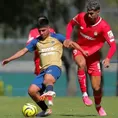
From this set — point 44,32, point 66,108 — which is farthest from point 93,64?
point 66,108

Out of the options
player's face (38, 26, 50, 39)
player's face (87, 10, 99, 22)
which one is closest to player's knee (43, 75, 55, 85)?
player's face (38, 26, 50, 39)

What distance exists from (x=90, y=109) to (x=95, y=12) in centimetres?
352

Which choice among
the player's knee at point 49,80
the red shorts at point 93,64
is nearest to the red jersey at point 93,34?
the red shorts at point 93,64

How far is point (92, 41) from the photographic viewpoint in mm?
12852

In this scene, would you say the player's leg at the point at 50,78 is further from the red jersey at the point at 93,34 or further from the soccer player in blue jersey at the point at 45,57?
the red jersey at the point at 93,34

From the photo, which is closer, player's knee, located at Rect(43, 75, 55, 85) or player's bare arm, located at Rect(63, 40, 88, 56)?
player's knee, located at Rect(43, 75, 55, 85)

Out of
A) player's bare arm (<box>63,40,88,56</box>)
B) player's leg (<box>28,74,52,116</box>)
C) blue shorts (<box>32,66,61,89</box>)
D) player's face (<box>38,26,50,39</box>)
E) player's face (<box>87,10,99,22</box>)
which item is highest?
player's face (<box>87,10,99,22</box>)

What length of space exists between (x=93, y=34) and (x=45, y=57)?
1097 millimetres

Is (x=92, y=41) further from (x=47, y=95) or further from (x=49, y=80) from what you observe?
(x=47, y=95)

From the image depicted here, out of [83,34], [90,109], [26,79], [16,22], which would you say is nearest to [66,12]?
[16,22]

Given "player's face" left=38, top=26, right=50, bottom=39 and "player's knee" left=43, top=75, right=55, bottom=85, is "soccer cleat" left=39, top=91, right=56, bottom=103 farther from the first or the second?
"player's face" left=38, top=26, right=50, bottom=39

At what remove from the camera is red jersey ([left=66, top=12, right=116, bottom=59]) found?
41.1 ft

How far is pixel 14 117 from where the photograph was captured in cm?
1209

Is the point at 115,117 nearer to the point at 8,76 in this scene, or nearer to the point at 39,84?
the point at 39,84
